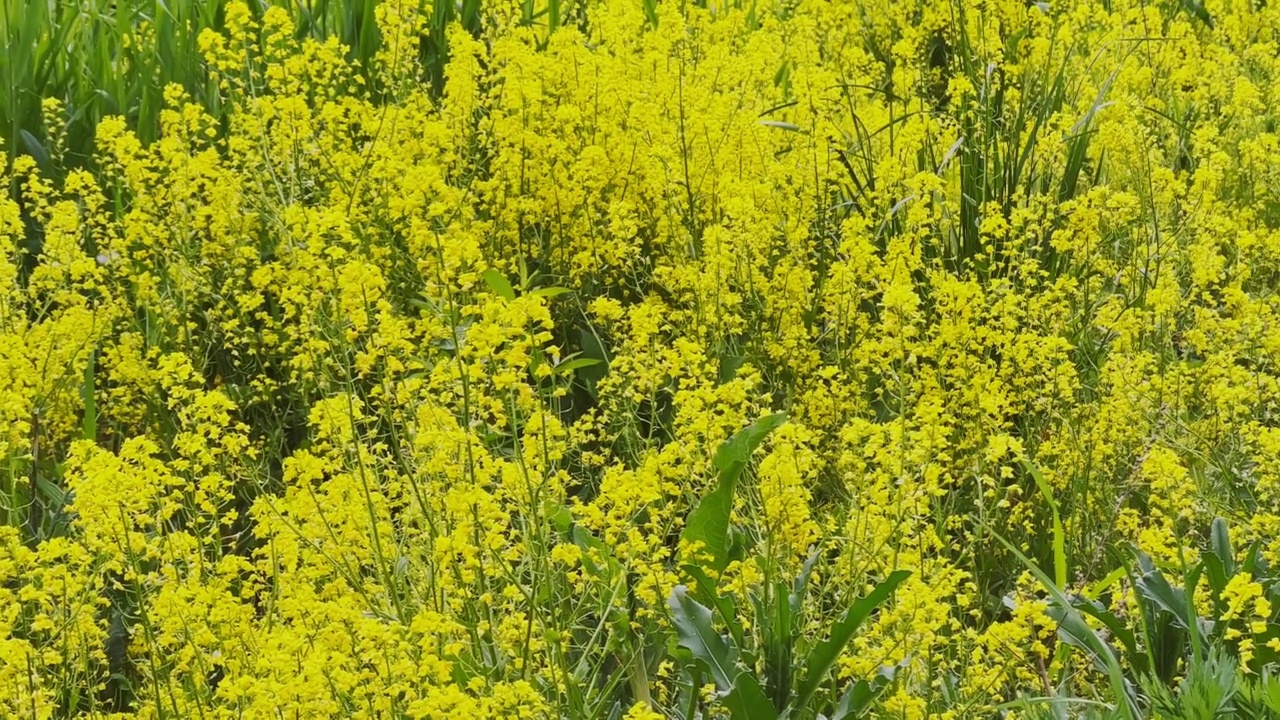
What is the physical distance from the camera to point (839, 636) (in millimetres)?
2592

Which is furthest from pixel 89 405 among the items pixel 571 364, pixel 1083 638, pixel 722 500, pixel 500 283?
pixel 1083 638

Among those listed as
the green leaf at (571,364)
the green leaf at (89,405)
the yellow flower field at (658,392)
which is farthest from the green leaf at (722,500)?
the green leaf at (89,405)

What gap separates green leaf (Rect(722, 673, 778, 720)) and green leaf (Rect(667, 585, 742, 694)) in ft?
0.20

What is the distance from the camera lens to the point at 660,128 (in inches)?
169

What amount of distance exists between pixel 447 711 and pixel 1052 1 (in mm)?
3664

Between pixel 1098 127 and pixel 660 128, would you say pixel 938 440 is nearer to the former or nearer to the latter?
pixel 660 128

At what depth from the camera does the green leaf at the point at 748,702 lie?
2.48 meters

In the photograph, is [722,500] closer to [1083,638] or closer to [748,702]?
[748,702]

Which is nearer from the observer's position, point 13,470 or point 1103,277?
point 13,470

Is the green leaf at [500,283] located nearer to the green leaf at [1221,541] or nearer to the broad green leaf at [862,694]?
the broad green leaf at [862,694]

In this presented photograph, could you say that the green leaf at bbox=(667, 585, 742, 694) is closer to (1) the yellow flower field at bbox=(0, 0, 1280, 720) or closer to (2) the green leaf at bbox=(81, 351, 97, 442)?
(1) the yellow flower field at bbox=(0, 0, 1280, 720)

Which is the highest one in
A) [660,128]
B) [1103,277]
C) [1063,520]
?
[660,128]

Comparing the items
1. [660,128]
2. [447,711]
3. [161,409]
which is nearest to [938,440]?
[447,711]

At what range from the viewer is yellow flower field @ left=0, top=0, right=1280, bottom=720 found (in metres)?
2.66
